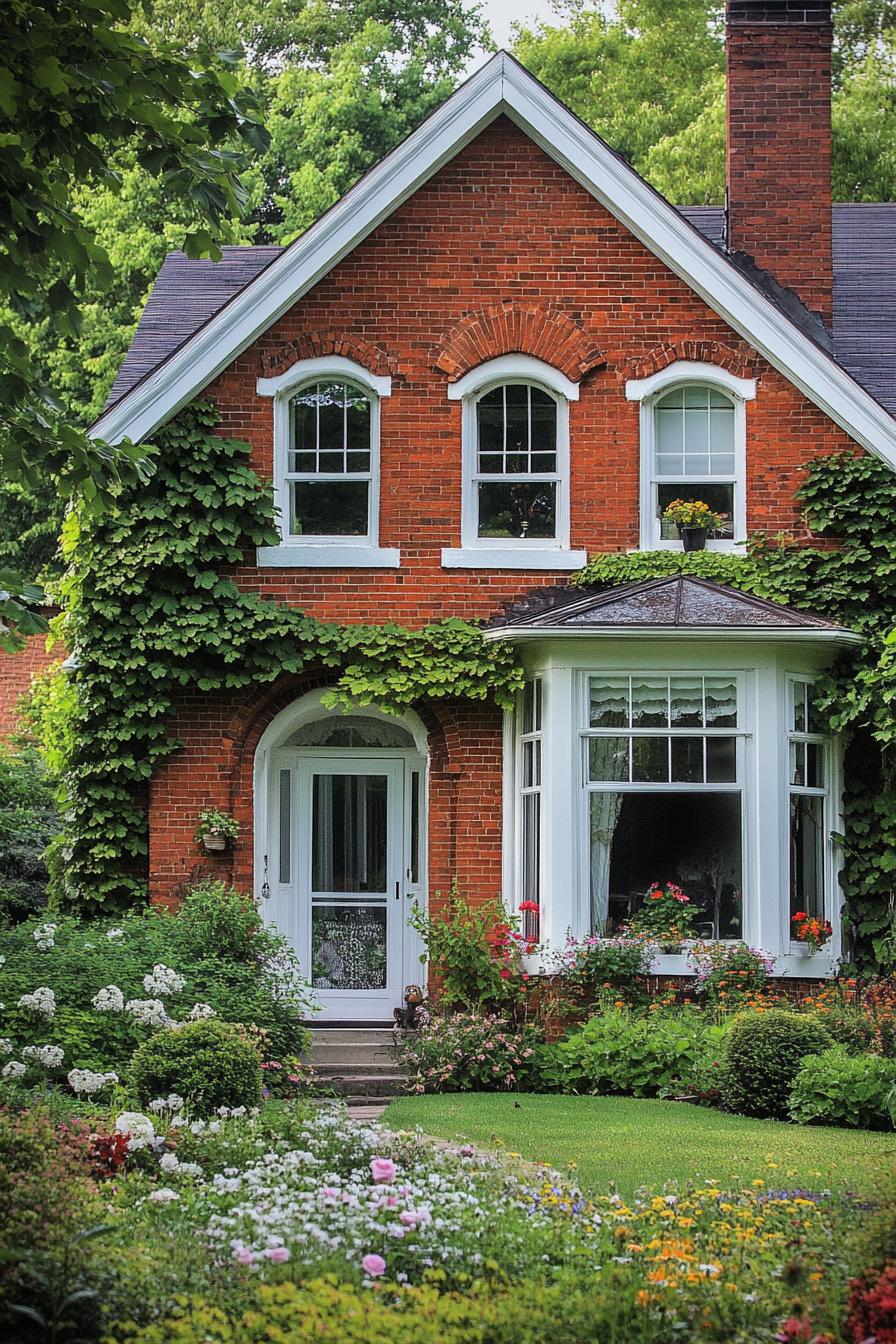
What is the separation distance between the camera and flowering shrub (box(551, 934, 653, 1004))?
44.9 feet

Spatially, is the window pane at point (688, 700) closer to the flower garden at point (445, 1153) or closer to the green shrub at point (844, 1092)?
the flower garden at point (445, 1153)

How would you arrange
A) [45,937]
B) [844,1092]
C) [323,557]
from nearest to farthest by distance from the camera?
[844,1092] → [45,937] → [323,557]

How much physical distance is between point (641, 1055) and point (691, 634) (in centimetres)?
329

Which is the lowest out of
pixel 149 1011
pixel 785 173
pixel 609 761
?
pixel 149 1011

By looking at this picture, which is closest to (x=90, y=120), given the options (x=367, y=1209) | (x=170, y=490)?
(x=367, y=1209)

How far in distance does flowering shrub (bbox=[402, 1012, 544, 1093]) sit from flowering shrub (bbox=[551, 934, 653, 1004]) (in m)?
0.73

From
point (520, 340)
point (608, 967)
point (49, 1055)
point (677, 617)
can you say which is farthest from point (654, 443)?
point (49, 1055)

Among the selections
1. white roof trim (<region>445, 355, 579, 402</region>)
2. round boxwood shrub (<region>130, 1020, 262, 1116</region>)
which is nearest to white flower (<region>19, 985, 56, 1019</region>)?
round boxwood shrub (<region>130, 1020, 262, 1116</region>)

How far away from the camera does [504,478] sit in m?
15.0

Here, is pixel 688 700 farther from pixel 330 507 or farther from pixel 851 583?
pixel 330 507

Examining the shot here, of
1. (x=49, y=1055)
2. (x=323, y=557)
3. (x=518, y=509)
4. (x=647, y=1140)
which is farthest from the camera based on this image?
(x=518, y=509)

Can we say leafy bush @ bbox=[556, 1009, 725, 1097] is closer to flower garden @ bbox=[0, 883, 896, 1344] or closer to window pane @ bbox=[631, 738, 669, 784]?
flower garden @ bbox=[0, 883, 896, 1344]

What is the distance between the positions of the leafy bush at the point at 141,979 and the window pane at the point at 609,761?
9.35 feet

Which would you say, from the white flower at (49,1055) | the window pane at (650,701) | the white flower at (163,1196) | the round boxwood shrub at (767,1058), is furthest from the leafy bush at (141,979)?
the window pane at (650,701)
